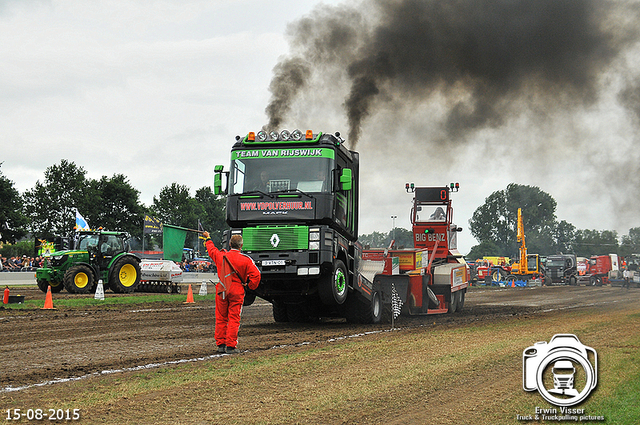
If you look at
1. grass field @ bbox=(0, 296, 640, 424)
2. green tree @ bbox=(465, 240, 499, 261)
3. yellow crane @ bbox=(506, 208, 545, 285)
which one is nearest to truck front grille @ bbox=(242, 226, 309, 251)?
grass field @ bbox=(0, 296, 640, 424)

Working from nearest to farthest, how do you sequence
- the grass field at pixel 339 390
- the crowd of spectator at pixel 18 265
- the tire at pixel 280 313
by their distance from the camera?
the grass field at pixel 339 390 < the tire at pixel 280 313 < the crowd of spectator at pixel 18 265

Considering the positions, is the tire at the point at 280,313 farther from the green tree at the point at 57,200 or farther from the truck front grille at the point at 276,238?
the green tree at the point at 57,200

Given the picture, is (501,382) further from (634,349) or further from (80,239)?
(80,239)

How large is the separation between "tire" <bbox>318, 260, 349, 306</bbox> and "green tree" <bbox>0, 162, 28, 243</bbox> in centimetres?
4614

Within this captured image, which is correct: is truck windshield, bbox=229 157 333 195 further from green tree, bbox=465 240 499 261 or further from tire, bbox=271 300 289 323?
green tree, bbox=465 240 499 261

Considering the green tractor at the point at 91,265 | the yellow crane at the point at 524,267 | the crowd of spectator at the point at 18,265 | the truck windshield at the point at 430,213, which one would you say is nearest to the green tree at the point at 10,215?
the crowd of spectator at the point at 18,265

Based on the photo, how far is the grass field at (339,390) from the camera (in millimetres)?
5500

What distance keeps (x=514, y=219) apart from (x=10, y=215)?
8750 centimetres

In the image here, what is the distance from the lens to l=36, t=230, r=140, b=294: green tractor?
23.3 metres

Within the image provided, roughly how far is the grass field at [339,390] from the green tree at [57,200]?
58.5 meters

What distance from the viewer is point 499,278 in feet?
159

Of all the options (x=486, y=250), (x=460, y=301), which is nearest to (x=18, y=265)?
(x=460, y=301)

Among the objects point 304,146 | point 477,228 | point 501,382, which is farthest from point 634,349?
point 477,228

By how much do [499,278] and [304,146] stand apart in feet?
129
